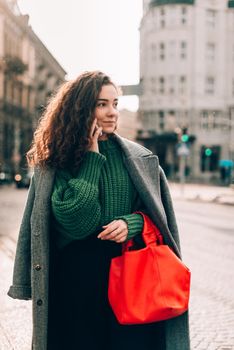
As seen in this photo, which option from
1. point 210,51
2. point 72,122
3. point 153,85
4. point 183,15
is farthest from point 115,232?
point 183,15

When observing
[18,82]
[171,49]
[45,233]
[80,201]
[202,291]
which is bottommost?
[202,291]

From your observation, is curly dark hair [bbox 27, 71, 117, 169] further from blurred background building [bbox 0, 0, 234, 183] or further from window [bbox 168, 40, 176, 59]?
window [bbox 168, 40, 176, 59]

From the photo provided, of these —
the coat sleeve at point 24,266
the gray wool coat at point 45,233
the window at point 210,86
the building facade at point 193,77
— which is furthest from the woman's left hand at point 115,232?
the window at point 210,86

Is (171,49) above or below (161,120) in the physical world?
above

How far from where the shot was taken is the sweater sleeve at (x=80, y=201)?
2.17 m

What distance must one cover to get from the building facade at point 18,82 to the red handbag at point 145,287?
35407mm

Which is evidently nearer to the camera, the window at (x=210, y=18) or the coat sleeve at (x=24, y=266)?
the coat sleeve at (x=24, y=266)

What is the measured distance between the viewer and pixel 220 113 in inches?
1885

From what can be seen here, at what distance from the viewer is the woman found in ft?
7.59

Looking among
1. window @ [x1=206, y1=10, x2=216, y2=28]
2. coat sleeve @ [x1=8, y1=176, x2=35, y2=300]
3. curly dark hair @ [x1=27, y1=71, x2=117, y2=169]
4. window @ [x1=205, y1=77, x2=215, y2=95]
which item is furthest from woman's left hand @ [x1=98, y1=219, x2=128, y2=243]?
window @ [x1=206, y1=10, x2=216, y2=28]

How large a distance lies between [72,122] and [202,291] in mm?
4058

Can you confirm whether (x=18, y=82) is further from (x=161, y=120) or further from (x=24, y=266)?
(x=24, y=266)

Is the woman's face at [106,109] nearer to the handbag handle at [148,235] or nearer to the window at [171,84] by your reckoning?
the handbag handle at [148,235]

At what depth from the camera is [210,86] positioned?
157 ft
